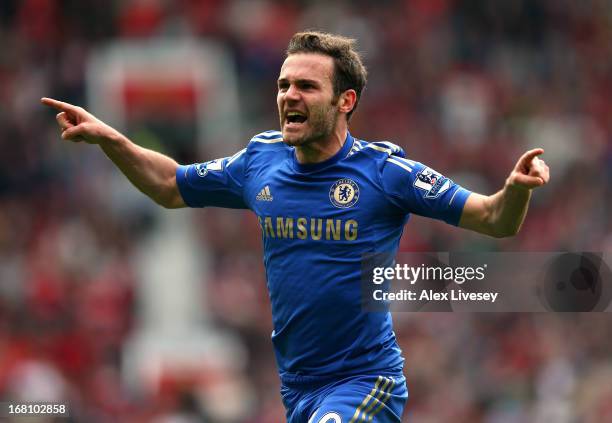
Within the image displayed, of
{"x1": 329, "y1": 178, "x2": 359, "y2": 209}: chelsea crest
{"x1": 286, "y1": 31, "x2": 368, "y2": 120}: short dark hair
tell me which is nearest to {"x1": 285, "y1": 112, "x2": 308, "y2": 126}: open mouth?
{"x1": 286, "y1": 31, "x2": 368, "y2": 120}: short dark hair

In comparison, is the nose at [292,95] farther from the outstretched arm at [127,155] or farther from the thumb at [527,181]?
the thumb at [527,181]

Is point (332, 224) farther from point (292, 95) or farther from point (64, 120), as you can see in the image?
point (64, 120)

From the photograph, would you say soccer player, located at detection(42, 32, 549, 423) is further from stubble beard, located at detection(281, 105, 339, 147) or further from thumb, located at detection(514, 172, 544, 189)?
thumb, located at detection(514, 172, 544, 189)

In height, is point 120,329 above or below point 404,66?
below

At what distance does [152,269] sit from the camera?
55.3ft

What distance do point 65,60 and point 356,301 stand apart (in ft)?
44.8

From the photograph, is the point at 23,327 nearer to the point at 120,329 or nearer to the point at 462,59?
the point at 120,329

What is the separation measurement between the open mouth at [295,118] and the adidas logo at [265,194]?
368mm

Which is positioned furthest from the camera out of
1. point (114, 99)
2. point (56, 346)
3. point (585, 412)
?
point (114, 99)

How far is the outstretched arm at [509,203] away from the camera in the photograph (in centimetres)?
591

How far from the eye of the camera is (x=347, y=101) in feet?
22.2

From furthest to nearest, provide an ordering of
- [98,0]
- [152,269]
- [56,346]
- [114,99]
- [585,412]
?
1. [98,0]
2. [114,99]
3. [152,269]
4. [56,346]
5. [585,412]

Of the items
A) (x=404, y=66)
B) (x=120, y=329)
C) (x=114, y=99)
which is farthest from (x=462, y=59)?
(x=120, y=329)
